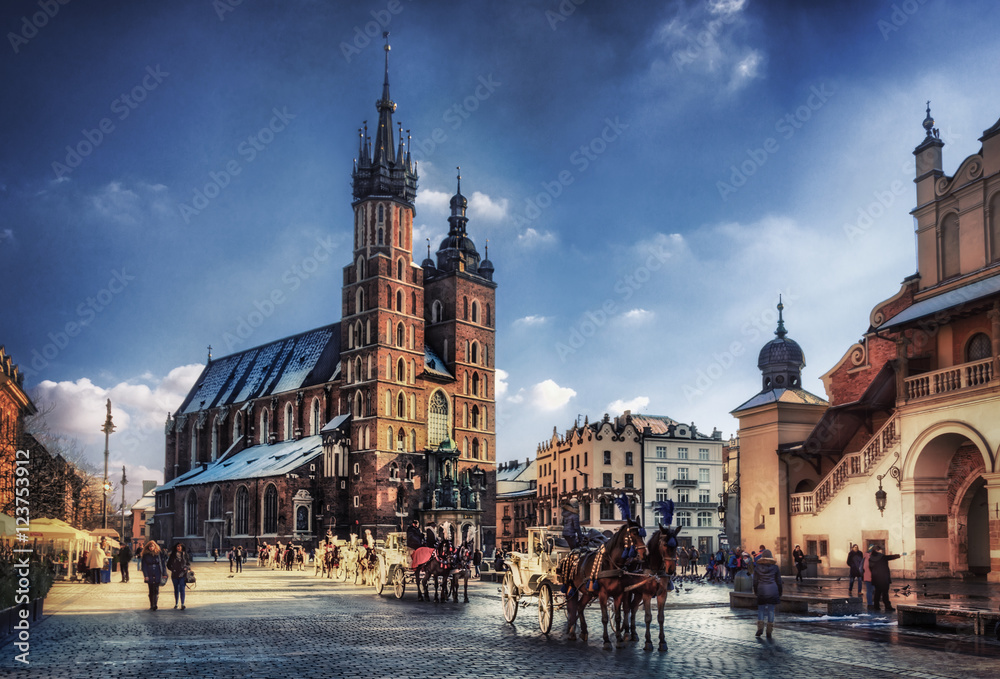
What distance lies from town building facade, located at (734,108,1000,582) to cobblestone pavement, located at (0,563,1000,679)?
10354 millimetres

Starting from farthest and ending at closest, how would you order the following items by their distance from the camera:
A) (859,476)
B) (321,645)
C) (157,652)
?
1. (859,476)
2. (321,645)
3. (157,652)

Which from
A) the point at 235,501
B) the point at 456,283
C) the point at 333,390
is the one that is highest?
the point at 456,283

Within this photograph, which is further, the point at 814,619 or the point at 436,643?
the point at 814,619

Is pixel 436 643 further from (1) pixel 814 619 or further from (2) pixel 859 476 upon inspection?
(2) pixel 859 476

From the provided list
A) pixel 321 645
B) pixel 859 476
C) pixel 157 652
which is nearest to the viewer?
pixel 157 652

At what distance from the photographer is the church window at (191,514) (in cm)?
7788

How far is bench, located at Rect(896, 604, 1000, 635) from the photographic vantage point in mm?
15273

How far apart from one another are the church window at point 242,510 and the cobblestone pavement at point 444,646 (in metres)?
49.2

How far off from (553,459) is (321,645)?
247 feet

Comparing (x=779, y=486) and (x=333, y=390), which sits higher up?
(x=333, y=390)

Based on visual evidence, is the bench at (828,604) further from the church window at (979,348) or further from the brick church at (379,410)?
the brick church at (379,410)

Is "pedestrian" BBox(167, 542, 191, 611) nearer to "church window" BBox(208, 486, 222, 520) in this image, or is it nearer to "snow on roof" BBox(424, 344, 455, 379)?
"snow on roof" BBox(424, 344, 455, 379)

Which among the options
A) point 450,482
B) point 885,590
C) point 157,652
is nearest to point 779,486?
point 885,590

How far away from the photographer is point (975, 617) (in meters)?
15.4
